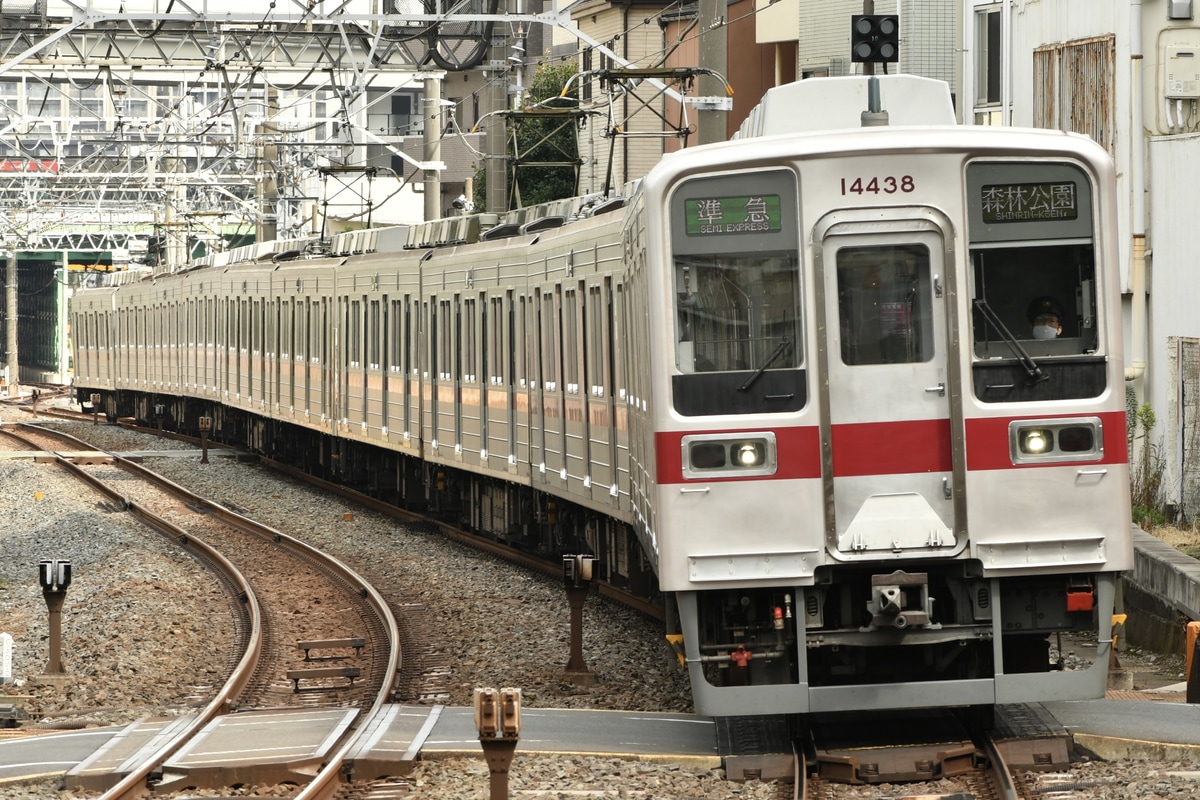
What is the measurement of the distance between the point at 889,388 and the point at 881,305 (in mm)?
330

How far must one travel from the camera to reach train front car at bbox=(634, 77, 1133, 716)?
7547 millimetres

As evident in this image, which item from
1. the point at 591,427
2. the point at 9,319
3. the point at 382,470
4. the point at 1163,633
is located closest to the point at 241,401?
the point at 382,470

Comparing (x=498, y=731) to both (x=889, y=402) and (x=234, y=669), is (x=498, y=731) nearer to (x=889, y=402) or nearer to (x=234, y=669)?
(x=889, y=402)

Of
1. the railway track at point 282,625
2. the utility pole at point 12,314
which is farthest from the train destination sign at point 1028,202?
the utility pole at point 12,314

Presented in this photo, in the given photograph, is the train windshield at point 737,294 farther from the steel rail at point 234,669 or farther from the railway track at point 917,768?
the steel rail at point 234,669

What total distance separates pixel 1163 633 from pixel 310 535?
1013 centimetres

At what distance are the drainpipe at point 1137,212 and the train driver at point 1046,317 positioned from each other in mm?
9151

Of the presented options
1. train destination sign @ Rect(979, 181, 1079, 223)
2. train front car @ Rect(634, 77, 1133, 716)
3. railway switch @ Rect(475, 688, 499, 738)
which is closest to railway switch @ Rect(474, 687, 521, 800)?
railway switch @ Rect(475, 688, 499, 738)

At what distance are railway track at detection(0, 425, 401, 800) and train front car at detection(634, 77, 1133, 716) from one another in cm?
201

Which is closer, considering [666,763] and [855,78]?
[666,763]

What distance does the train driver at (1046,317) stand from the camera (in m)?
7.59

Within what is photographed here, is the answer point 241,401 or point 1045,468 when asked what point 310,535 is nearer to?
point 241,401

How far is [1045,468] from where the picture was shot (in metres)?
7.55

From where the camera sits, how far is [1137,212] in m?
16.5
